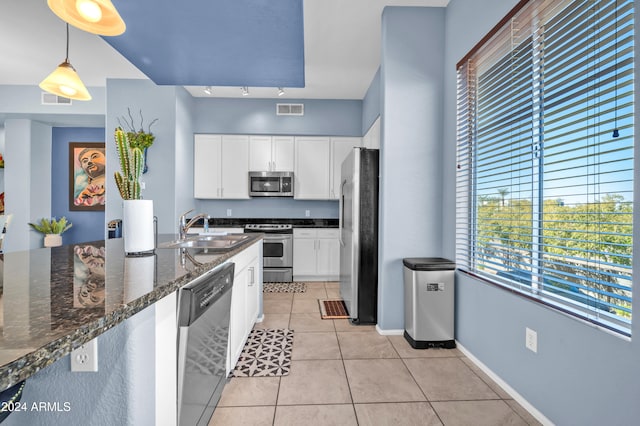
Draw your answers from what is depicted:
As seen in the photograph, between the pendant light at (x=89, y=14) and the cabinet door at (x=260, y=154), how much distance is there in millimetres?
3339

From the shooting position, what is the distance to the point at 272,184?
16.4ft

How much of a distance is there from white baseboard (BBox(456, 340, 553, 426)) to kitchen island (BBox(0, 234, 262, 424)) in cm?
186

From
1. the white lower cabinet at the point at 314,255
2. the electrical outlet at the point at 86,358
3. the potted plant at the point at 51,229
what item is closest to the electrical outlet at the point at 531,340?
the electrical outlet at the point at 86,358

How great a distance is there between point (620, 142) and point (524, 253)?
0.80 metres

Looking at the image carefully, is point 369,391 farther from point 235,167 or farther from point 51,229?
point 51,229

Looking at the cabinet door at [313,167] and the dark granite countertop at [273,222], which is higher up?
the cabinet door at [313,167]

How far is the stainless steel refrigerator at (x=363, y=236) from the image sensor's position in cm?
310

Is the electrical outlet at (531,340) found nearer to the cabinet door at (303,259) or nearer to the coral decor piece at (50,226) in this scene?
the cabinet door at (303,259)

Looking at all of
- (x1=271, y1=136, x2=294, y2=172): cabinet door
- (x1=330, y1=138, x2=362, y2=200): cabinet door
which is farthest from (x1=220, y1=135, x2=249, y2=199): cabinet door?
(x1=330, y1=138, x2=362, y2=200): cabinet door

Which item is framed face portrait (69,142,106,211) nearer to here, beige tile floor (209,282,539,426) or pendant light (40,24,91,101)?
pendant light (40,24,91,101)

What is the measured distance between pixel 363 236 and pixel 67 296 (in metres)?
2.59

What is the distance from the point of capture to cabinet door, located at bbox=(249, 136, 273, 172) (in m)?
5.05

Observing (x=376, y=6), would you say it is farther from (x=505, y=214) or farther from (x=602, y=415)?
(x=602, y=415)

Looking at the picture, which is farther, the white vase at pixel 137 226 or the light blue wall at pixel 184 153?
the light blue wall at pixel 184 153
